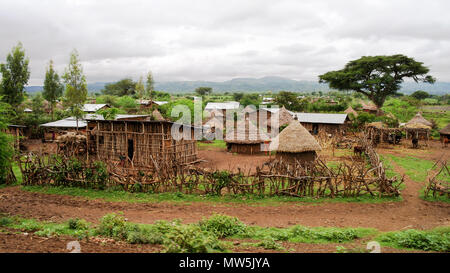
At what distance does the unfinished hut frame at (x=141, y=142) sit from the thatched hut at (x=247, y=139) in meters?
4.61

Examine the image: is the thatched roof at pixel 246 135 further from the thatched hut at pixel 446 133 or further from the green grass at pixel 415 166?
the thatched hut at pixel 446 133

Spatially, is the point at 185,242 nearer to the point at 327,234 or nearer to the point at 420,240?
the point at 327,234

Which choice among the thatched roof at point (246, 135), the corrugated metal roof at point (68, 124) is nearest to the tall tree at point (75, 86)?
the corrugated metal roof at point (68, 124)

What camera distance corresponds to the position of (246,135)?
23375 millimetres

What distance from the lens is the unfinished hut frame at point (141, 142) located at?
57.1 ft

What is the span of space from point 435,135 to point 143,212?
111 ft

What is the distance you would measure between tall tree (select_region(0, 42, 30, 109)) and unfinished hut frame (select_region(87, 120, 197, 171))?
13.9 m

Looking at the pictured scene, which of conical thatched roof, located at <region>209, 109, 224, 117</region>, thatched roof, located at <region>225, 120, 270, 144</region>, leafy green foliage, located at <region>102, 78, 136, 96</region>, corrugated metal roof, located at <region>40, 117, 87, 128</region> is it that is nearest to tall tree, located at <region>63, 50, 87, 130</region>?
corrugated metal roof, located at <region>40, 117, 87, 128</region>

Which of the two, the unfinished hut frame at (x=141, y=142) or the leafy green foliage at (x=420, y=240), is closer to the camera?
the leafy green foliage at (x=420, y=240)

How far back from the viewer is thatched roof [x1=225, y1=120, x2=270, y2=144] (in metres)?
23.3
